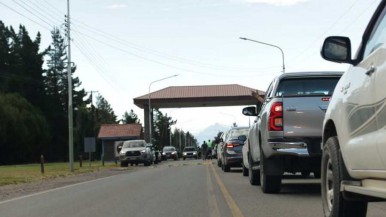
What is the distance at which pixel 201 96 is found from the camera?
65.4 metres

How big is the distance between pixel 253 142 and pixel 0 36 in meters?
82.2

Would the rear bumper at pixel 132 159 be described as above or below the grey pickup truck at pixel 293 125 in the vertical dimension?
below

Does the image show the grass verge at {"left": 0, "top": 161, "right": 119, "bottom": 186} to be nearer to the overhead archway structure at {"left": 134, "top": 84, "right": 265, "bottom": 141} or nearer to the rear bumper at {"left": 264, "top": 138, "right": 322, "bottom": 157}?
the rear bumper at {"left": 264, "top": 138, "right": 322, "bottom": 157}

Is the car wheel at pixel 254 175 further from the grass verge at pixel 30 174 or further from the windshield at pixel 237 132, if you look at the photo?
the grass verge at pixel 30 174

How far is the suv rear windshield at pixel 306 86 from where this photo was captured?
10945 mm

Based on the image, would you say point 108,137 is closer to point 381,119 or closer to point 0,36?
point 0,36

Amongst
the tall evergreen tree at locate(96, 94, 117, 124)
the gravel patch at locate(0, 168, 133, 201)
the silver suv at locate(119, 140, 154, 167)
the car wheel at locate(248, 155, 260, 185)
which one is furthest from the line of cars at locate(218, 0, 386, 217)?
the tall evergreen tree at locate(96, 94, 117, 124)

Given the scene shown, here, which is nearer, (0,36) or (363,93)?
(363,93)

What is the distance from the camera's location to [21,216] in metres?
9.79

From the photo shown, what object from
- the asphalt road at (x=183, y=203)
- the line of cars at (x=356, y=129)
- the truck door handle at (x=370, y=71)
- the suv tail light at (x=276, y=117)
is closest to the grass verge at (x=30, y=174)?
the asphalt road at (x=183, y=203)

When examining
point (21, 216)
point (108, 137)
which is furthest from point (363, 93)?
point (108, 137)

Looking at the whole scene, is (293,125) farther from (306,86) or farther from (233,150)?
(233,150)

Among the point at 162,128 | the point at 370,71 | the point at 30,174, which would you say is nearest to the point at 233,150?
the point at 30,174

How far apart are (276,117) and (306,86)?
4.03ft
